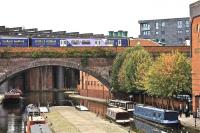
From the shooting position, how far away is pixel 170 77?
6028 cm

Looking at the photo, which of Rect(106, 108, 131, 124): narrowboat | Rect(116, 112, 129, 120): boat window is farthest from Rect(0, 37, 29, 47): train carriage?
Rect(116, 112, 129, 120): boat window

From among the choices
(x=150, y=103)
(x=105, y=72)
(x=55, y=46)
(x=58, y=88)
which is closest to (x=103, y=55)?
(x=105, y=72)

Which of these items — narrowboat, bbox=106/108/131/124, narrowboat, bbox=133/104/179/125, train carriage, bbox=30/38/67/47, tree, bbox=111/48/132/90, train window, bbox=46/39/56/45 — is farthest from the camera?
train window, bbox=46/39/56/45

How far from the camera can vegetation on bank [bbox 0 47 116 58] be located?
3120 inches

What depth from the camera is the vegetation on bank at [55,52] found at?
260 feet

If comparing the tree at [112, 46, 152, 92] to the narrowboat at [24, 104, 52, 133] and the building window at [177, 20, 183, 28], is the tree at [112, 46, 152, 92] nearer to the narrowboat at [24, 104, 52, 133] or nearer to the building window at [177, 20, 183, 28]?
the narrowboat at [24, 104, 52, 133]

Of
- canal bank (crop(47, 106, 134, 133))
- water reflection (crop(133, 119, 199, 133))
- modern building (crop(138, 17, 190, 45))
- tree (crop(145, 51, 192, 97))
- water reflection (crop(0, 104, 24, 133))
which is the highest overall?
modern building (crop(138, 17, 190, 45))

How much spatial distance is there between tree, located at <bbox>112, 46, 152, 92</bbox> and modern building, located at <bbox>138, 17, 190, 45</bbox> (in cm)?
6456

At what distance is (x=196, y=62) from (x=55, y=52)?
98.0 feet

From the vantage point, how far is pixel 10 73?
79.2 meters

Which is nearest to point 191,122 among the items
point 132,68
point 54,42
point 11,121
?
point 11,121

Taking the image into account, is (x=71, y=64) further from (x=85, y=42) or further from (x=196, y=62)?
(x=196, y=62)

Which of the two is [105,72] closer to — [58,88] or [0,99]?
[0,99]

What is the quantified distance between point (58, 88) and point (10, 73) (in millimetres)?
57705
